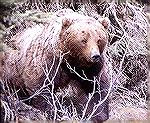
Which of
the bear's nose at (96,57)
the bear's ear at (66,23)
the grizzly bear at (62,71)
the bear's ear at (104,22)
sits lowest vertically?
the grizzly bear at (62,71)

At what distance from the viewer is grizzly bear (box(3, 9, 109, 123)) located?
130 inches

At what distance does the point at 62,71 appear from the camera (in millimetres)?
3326

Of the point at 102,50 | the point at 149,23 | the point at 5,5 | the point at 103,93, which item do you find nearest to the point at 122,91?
the point at 103,93

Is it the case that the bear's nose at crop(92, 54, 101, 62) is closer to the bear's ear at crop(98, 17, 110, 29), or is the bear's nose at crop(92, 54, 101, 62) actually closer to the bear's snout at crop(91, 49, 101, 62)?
the bear's snout at crop(91, 49, 101, 62)

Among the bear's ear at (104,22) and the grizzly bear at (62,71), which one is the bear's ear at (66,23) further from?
the bear's ear at (104,22)

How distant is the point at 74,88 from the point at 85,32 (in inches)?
17.0

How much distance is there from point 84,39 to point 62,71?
0.98ft

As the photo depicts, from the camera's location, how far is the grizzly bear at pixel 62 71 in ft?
10.9

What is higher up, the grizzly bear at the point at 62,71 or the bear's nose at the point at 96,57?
the bear's nose at the point at 96,57

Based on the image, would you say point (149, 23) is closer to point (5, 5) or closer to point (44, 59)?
point (44, 59)

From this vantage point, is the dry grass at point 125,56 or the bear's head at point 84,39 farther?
the dry grass at point 125,56

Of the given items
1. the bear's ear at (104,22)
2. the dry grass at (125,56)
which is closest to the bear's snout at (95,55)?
the dry grass at (125,56)

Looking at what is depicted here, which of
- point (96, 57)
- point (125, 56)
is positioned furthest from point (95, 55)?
point (125, 56)

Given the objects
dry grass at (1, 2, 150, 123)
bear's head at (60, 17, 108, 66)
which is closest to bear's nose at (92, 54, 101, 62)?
bear's head at (60, 17, 108, 66)
